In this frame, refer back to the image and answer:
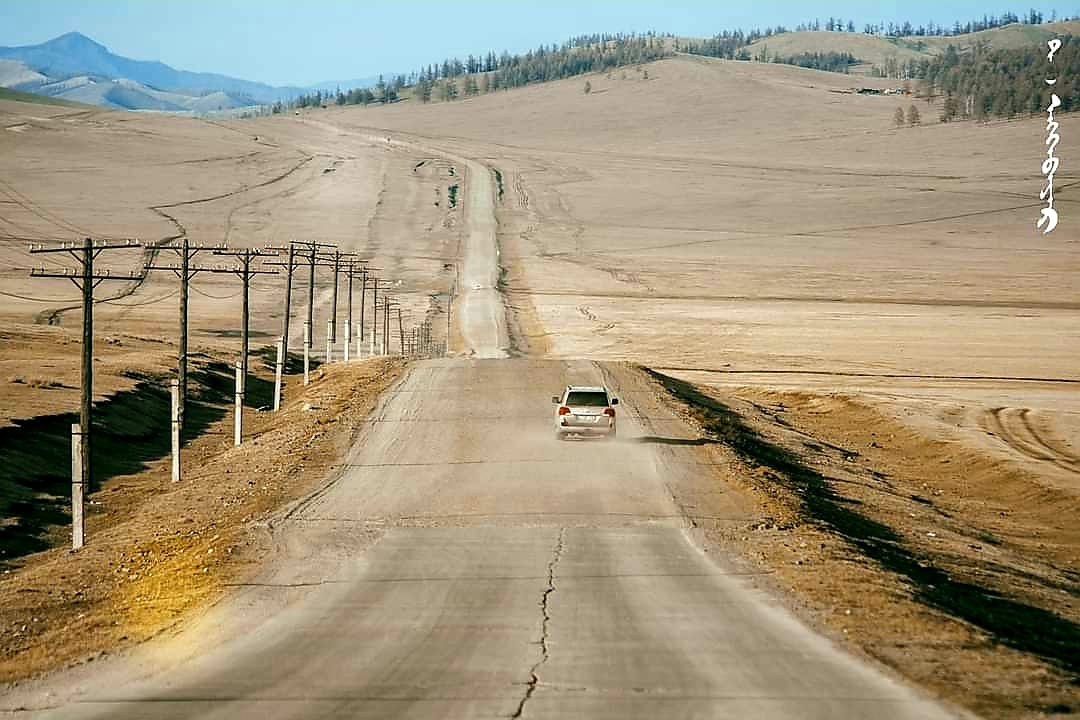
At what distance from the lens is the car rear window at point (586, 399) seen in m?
29.4

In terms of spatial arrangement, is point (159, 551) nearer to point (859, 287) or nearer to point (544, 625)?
point (544, 625)

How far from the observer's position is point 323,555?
57.9 feet

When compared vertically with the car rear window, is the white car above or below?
below

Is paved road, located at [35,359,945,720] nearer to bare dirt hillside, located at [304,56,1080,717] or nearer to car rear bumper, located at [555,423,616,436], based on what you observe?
bare dirt hillside, located at [304,56,1080,717]

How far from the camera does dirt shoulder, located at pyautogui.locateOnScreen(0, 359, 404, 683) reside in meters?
13.8

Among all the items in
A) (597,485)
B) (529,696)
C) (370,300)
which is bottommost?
(370,300)

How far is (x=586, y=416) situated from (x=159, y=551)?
40.5ft

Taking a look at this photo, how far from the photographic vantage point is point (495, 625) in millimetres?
13664

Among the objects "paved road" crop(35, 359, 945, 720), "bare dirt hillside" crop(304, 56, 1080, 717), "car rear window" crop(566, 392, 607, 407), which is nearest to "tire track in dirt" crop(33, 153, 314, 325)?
"car rear window" crop(566, 392, 607, 407)

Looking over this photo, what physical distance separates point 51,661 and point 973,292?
86.9 metres

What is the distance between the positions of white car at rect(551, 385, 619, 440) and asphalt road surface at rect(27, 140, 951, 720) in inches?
133

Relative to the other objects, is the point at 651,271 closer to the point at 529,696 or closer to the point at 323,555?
the point at 323,555

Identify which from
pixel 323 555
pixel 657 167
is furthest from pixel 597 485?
pixel 657 167

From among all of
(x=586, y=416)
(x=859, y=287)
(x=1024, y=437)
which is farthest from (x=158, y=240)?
(x=586, y=416)
